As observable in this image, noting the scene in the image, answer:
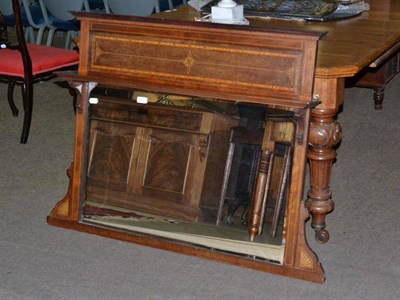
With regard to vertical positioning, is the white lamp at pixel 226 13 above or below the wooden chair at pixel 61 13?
above

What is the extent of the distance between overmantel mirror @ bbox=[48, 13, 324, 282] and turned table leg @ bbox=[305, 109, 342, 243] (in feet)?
0.29

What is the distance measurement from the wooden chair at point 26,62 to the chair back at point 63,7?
124cm

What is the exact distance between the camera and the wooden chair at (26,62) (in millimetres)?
3934

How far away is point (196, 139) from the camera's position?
111 inches

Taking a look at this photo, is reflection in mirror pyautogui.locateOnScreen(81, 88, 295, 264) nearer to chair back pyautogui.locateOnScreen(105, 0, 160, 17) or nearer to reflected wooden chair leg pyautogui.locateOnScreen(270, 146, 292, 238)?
reflected wooden chair leg pyautogui.locateOnScreen(270, 146, 292, 238)

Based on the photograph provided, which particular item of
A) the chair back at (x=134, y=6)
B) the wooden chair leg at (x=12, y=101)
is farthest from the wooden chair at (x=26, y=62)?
the chair back at (x=134, y=6)

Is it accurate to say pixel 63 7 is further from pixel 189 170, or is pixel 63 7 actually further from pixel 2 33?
pixel 189 170

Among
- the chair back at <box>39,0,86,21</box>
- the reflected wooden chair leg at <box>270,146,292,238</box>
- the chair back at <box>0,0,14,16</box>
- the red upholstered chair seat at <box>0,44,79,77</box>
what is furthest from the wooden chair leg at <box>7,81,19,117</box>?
the reflected wooden chair leg at <box>270,146,292,238</box>

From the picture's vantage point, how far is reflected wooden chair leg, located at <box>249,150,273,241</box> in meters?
2.74

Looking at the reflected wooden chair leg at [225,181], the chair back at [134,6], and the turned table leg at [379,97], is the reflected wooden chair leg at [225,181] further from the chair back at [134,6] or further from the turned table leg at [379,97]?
the chair back at [134,6]

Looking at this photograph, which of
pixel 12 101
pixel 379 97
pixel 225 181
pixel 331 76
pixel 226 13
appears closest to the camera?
pixel 331 76

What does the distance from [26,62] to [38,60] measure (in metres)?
0.11

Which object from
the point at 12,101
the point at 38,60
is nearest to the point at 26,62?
the point at 38,60

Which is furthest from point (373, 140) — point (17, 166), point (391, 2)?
point (17, 166)
